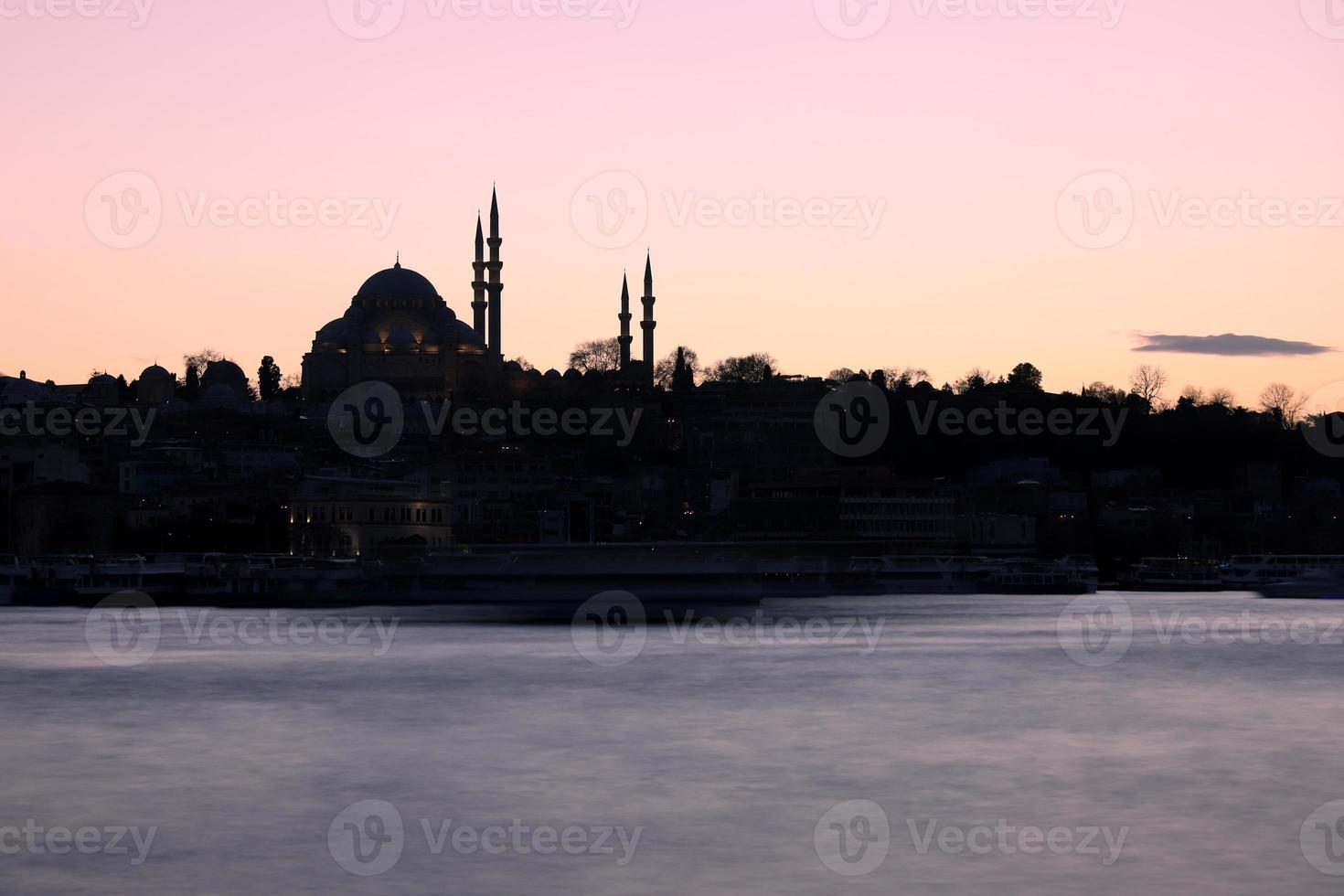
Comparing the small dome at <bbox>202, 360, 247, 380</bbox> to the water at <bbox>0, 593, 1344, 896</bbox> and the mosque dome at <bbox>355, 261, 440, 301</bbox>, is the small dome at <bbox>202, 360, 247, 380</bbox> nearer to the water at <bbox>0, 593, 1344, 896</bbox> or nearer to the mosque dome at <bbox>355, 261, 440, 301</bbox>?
the mosque dome at <bbox>355, 261, 440, 301</bbox>

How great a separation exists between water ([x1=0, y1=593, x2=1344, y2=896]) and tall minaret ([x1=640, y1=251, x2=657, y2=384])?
376 feet

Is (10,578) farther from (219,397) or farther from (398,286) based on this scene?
(398,286)

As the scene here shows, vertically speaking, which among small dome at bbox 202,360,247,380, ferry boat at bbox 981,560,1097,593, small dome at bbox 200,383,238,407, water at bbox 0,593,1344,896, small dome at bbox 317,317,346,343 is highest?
small dome at bbox 317,317,346,343

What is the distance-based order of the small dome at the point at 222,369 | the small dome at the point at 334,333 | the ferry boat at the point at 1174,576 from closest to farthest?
1. the ferry boat at the point at 1174,576
2. the small dome at the point at 334,333
3. the small dome at the point at 222,369

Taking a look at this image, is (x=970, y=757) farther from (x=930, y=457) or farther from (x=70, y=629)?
(x=930, y=457)

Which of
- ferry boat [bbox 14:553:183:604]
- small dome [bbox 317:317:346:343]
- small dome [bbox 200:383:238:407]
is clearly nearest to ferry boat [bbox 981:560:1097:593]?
ferry boat [bbox 14:553:183:604]

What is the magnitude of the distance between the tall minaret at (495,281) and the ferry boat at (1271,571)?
7429cm

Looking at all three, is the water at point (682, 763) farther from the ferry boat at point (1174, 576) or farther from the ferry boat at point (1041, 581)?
the ferry boat at point (1174, 576)

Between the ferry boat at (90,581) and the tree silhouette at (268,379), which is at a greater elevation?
the tree silhouette at (268,379)

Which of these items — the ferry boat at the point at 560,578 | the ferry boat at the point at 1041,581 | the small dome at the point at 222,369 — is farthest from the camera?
the small dome at the point at 222,369

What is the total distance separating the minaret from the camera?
16275cm

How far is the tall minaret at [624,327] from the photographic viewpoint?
166000mm

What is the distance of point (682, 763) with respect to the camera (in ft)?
89.4

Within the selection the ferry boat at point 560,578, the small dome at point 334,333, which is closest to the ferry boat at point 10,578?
the ferry boat at point 560,578
